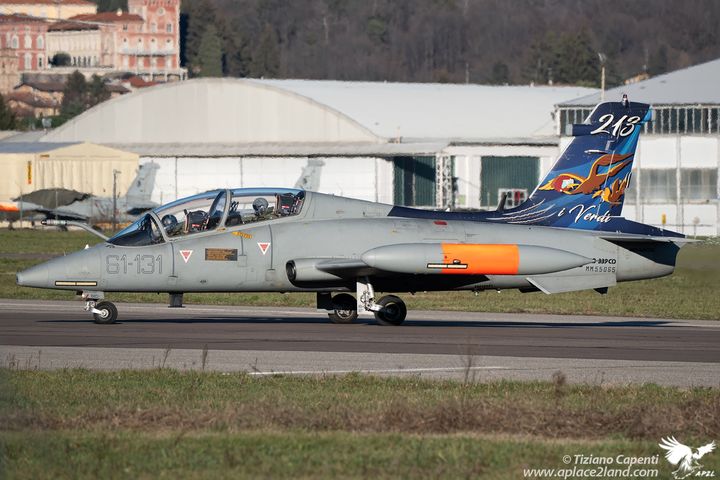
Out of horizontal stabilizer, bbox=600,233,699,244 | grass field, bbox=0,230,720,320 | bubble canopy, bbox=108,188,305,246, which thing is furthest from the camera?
grass field, bbox=0,230,720,320

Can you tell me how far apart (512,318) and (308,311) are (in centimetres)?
447

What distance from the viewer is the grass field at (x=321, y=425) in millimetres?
10820

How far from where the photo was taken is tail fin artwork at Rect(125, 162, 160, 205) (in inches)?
3017

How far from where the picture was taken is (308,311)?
28062 millimetres

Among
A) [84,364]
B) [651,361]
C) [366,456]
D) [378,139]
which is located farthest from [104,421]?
[378,139]

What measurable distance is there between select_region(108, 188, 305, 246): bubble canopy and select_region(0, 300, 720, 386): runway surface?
1.60 meters

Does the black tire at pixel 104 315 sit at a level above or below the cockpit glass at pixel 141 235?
below

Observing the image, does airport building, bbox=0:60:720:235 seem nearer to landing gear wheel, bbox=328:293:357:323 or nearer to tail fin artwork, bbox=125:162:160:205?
tail fin artwork, bbox=125:162:160:205

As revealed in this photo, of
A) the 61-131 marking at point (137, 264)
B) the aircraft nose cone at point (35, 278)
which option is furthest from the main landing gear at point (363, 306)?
the aircraft nose cone at point (35, 278)

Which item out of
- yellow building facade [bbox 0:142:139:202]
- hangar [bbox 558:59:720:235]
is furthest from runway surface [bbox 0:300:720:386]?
yellow building facade [bbox 0:142:139:202]

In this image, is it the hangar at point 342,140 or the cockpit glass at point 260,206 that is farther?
the hangar at point 342,140

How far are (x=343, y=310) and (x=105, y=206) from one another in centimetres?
5613

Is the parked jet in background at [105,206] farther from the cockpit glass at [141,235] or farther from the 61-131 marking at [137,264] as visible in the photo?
the 61-131 marking at [137,264]

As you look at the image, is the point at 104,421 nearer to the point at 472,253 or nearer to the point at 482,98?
the point at 472,253
